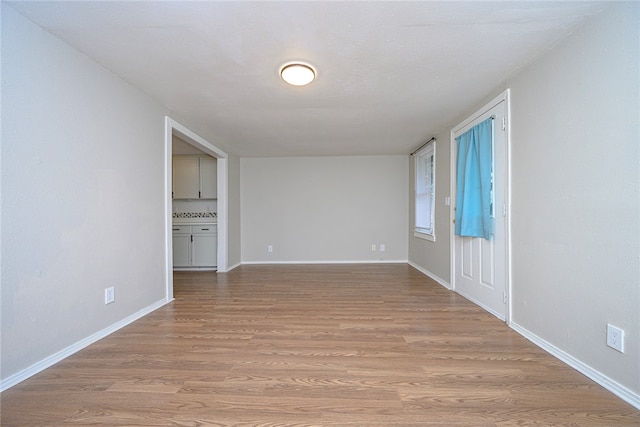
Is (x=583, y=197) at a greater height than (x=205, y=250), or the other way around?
(x=583, y=197)

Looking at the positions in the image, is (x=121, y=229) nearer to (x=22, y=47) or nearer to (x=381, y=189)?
(x=22, y=47)

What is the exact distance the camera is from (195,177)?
15.6 feet

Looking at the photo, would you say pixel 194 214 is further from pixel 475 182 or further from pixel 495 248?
pixel 495 248

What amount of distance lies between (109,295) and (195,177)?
3.03 metres

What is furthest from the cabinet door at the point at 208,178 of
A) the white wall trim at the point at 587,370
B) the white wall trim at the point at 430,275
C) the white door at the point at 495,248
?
the white wall trim at the point at 587,370

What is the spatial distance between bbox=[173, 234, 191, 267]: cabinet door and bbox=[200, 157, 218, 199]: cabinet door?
0.80 meters

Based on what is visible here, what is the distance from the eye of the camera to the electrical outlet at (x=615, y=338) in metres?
1.35

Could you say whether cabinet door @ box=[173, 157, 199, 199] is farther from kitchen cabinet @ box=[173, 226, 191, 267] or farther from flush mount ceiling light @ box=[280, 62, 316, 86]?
flush mount ceiling light @ box=[280, 62, 316, 86]

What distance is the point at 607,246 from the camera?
4.63ft

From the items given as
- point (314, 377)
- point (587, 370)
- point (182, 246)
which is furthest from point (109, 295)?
point (587, 370)

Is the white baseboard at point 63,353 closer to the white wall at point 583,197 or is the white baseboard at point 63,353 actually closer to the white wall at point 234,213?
the white wall at point 234,213

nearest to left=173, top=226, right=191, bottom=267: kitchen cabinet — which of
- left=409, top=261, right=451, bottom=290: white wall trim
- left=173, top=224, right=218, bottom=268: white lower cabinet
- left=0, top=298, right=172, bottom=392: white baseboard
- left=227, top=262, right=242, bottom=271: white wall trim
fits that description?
left=173, top=224, right=218, bottom=268: white lower cabinet

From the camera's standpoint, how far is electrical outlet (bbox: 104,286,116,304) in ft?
6.77

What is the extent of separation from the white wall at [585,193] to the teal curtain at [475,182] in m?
0.39
